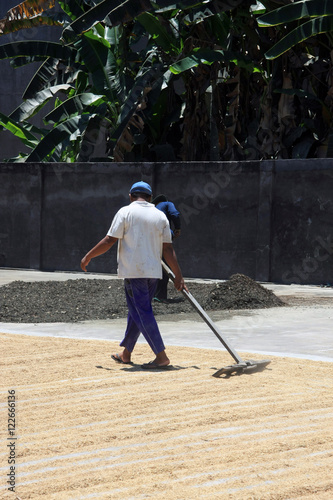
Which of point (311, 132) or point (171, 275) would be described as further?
point (311, 132)

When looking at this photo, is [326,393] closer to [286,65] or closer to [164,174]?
[164,174]

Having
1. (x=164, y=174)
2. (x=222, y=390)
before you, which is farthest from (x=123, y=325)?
(x=164, y=174)

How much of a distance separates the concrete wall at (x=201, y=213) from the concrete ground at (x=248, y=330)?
419 centimetres

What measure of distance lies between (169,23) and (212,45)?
4.04ft

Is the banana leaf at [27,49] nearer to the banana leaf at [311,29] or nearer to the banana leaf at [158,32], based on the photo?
the banana leaf at [158,32]

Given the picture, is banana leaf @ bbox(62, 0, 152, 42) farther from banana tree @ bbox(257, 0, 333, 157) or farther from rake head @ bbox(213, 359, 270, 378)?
rake head @ bbox(213, 359, 270, 378)

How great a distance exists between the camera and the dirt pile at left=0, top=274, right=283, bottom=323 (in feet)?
41.8

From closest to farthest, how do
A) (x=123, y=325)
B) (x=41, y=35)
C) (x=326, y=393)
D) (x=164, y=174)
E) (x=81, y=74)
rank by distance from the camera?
(x=326, y=393) → (x=123, y=325) → (x=164, y=174) → (x=81, y=74) → (x=41, y=35)

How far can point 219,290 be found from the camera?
46.3ft

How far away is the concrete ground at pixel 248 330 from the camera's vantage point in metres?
9.56

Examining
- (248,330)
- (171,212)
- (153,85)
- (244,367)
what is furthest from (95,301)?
(153,85)

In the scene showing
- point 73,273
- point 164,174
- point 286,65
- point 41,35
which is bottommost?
point 73,273

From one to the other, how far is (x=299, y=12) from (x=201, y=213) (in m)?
4.89

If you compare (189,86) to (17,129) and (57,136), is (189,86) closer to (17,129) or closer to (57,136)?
(57,136)
